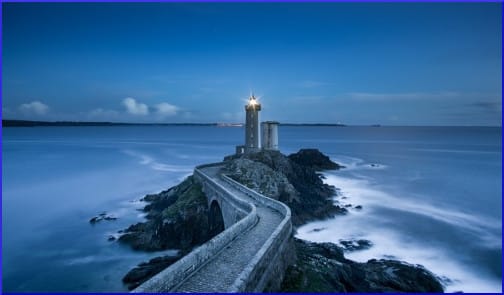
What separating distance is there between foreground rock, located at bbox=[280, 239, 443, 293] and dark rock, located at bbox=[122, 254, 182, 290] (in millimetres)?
6378

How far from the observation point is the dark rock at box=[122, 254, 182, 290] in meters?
15.7

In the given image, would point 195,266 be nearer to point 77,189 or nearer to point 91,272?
point 91,272

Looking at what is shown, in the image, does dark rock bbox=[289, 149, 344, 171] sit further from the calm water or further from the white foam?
the white foam

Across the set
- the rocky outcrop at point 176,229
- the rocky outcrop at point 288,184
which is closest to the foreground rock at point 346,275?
the rocky outcrop at point 288,184

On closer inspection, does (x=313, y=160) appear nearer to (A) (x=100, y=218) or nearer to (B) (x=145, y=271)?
(A) (x=100, y=218)

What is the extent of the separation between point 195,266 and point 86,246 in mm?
13738

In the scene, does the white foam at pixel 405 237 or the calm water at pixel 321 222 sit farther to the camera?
the calm water at pixel 321 222

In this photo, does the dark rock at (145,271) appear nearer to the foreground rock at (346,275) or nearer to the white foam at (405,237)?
the foreground rock at (346,275)

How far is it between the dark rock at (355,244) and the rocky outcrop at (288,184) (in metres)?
3.21

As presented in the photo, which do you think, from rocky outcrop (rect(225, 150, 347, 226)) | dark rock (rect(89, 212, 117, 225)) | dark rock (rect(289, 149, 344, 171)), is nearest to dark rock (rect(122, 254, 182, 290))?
rocky outcrop (rect(225, 150, 347, 226))

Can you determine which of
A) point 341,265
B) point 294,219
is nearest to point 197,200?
point 294,219

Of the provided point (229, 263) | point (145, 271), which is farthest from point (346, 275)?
point (145, 271)

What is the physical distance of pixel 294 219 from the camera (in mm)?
21859

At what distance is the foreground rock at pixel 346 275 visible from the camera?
12.1 metres
